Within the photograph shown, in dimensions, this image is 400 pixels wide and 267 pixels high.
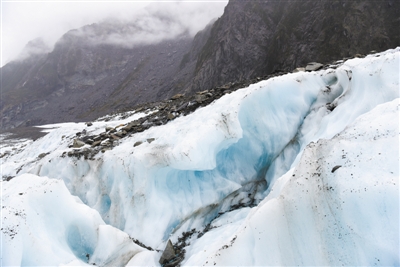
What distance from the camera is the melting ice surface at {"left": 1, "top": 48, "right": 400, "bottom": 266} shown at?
3920 mm

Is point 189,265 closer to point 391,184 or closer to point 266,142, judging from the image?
point 391,184

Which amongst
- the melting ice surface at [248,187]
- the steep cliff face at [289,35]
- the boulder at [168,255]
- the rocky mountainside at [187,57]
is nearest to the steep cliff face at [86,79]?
the rocky mountainside at [187,57]

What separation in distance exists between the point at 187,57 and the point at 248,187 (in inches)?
3415

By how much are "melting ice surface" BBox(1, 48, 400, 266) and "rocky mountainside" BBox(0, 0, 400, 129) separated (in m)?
35.8

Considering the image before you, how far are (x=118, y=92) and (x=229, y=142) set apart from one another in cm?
9870

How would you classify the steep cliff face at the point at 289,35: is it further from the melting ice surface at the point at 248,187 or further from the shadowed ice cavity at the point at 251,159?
the melting ice surface at the point at 248,187

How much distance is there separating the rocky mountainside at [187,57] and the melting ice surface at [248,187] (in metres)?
35.8

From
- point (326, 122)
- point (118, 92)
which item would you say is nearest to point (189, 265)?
point (326, 122)

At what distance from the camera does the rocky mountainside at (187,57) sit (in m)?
39.3

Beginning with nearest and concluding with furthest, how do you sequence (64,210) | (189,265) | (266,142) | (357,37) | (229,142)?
(189,265) → (64,210) → (229,142) → (266,142) → (357,37)

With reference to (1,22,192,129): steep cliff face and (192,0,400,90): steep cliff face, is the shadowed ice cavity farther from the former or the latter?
(1,22,192,129): steep cliff face

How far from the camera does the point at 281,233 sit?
421 cm

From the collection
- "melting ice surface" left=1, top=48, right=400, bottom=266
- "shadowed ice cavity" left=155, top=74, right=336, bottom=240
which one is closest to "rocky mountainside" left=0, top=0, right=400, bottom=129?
"shadowed ice cavity" left=155, top=74, right=336, bottom=240

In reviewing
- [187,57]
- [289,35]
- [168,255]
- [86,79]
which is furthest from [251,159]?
[86,79]
